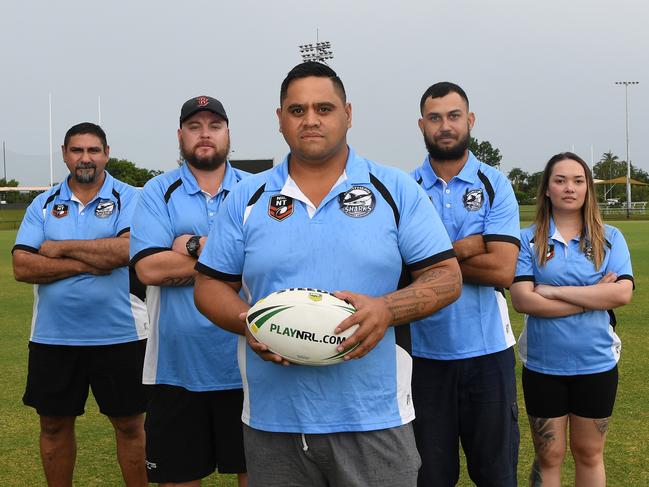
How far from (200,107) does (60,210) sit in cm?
151

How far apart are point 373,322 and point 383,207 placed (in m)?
0.50

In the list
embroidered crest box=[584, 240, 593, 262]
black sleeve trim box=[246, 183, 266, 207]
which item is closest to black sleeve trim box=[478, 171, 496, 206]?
embroidered crest box=[584, 240, 593, 262]

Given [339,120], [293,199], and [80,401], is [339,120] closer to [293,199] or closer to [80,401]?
[293,199]

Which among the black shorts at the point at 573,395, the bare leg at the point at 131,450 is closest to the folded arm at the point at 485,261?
the black shorts at the point at 573,395

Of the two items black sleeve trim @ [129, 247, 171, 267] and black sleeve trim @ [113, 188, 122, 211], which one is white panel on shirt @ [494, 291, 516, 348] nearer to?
black sleeve trim @ [129, 247, 171, 267]

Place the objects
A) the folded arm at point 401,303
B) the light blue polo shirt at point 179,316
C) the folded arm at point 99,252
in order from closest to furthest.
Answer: the folded arm at point 401,303 → the light blue polo shirt at point 179,316 → the folded arm at point 99,252

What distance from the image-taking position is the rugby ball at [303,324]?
2635 millimetres

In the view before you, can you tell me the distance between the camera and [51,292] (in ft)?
16.2

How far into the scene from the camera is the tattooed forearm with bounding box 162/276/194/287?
3.85 m

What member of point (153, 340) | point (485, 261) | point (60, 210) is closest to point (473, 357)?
point (485, 261)

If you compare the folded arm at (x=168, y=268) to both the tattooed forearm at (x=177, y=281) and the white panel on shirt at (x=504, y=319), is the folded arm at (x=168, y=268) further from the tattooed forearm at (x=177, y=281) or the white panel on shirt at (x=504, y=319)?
the white panel on shirt at (x=504, y=319)

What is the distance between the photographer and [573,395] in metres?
4.38

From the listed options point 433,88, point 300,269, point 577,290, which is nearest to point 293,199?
point 300,269

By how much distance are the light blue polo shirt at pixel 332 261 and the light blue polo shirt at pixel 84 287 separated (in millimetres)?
2146
